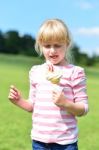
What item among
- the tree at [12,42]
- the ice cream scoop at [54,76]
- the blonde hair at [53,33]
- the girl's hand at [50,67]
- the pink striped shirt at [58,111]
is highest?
the blonde hair at [53,33]

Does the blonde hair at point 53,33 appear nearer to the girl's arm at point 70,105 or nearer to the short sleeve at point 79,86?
the short sleeve at point 79,86

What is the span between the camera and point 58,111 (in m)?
3.94

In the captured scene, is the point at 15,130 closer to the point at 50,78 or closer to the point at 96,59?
the point at 50,78

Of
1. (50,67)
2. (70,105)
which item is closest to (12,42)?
(50,67)

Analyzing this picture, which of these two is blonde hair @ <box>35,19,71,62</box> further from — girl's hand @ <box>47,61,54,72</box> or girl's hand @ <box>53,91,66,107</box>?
girl's hand @ <box>53,91,66,107</box>

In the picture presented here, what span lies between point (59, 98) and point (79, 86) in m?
0.32

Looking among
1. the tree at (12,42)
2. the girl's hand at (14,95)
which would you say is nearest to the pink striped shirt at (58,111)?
the girl's hand at (14,95)

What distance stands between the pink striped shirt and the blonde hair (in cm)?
21

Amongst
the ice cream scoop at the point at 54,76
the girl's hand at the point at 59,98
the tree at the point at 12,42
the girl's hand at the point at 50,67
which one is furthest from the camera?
the tree at the point at 12,42

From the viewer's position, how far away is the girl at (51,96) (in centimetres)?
395

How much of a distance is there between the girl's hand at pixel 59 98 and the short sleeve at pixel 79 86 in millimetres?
219

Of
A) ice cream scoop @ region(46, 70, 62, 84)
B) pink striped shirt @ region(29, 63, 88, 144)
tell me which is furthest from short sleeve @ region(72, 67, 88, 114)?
ice cream scoop @ region(46, 70, 62, 84)

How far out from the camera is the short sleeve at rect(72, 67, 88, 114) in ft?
13.0

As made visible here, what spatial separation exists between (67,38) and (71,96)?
1.39ft
